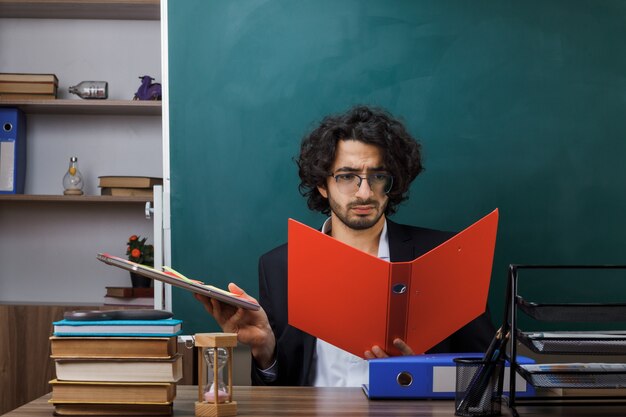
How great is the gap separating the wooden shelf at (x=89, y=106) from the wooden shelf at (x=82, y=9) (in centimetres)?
44

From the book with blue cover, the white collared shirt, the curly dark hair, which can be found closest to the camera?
the book with blue cover

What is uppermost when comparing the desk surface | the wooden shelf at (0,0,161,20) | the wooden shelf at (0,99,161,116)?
the wooden shelf at (0,0,161,20)

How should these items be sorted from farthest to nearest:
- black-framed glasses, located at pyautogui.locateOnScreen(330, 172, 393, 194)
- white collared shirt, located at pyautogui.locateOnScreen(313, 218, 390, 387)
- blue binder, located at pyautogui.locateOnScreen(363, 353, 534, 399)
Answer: black-framed glasses, located at pyautogui.locateOnScreen(330, 172, 393, 194) → white collared shirt, located at pyautogui.locateOnScreen(313, 218, 390, 387) → blue binder, located at pyautogui.locateOnScreen(363, 353, 534, 399)

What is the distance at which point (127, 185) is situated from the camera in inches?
137

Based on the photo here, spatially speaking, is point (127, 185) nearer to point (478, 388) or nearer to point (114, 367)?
point (114, 367)

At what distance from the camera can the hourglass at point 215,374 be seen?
4.08 feet

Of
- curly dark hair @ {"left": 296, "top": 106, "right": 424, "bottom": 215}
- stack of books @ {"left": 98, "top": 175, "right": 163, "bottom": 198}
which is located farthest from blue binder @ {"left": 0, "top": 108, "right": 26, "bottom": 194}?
curly dark hair @ {"left": 296, "top": 106, "right": 424, "bottom": 215}

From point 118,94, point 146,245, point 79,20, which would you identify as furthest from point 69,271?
point 79,20

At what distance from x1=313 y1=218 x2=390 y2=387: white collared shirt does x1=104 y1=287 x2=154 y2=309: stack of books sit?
4.78ft

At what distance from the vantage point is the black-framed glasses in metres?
2.19

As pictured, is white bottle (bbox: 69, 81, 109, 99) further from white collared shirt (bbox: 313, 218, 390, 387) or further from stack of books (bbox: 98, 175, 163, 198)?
white collared shirt (bbox: 313, 218, 390, 387)

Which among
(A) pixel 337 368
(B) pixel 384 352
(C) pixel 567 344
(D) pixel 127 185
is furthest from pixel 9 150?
(C) pixel 567 344

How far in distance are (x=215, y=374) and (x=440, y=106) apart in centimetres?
179

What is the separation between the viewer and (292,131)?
2818 millimetres
